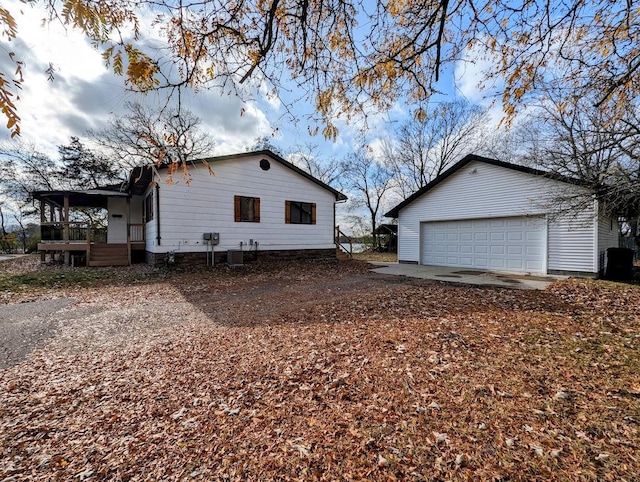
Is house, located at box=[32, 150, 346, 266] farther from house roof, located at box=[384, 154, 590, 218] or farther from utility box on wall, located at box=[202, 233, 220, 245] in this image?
house roof, located at box=[384, 154, 590, 218]

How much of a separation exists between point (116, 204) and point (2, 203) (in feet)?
50.7

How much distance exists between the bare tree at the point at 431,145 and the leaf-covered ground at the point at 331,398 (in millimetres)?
21146

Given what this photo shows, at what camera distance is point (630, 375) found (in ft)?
9.42

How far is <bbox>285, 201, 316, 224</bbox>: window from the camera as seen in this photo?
1352cm

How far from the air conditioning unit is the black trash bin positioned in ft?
44.0

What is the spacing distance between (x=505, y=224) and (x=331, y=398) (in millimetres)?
10831

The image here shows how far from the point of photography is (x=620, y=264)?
30.3ft

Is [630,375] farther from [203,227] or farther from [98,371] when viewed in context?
[203,227]

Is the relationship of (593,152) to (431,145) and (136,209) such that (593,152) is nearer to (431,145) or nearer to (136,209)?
(136,209)

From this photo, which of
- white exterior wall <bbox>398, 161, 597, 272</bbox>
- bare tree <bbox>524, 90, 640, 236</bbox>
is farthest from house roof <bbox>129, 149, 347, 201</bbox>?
bare tree <bbox>524, 90, 640, 236</bbox>

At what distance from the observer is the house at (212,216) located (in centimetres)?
1087

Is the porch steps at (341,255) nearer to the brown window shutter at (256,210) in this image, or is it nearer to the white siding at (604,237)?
the brown window shutter at (256,210)

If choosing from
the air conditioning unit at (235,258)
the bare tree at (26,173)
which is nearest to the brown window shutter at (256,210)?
the air conditioning unit at (235,258)

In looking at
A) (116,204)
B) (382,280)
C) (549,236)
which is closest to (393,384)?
(382,280)
